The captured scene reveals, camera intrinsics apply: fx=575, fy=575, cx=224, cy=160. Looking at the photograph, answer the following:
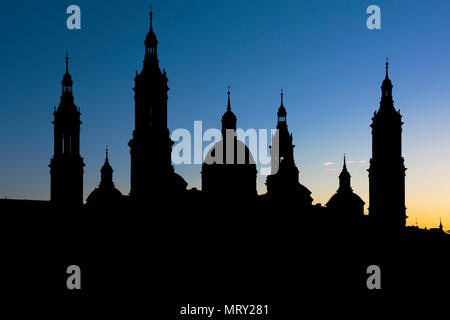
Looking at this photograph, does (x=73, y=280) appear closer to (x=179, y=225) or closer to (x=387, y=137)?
(x=179, y=225)

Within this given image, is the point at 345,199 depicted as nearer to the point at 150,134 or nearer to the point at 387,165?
the point at 387,165

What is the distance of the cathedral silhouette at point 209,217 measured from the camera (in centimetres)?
4925

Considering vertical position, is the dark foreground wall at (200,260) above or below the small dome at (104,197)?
below

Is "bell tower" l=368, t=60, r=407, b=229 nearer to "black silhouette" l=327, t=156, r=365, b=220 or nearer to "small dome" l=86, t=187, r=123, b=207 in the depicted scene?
"black silhouette" l=327, t=156, r=365, b=220

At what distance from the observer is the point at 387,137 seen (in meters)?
71.0

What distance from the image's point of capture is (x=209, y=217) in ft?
188

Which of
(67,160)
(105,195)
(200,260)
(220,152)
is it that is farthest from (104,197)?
(200,260)

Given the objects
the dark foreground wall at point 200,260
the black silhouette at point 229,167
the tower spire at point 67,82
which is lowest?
the dark foreground wall at point 200,260

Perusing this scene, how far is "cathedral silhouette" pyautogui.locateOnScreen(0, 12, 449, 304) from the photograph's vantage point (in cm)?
4925

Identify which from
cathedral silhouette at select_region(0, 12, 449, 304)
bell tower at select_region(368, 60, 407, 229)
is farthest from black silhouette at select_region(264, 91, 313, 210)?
bell tower at select_region(368, 60, 407, 229)

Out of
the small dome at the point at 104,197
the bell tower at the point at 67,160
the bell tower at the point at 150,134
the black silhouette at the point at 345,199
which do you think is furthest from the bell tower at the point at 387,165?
the bell tower at the point at 67,160

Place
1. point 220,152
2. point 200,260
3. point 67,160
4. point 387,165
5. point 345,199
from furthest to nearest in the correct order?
point 345,199, point 387,165, point 220,152, point 67,160, point 200,260

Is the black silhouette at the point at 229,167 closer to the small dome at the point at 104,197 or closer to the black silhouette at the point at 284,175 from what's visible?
the black silhouette at the point at 284,175
